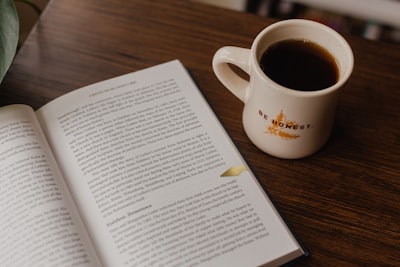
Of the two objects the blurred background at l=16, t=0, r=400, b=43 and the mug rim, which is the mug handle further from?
the blurred background at l=16, t=0, r=400, b=43

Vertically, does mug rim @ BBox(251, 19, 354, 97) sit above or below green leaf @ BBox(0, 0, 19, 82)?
above

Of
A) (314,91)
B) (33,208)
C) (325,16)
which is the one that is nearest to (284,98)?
(314,91)

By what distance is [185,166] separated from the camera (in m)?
0.60

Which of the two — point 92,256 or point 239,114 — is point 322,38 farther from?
point 92,256

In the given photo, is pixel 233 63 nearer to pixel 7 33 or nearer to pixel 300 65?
pixel 300 65

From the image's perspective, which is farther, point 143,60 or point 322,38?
point 143,60

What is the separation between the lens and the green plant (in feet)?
1.99

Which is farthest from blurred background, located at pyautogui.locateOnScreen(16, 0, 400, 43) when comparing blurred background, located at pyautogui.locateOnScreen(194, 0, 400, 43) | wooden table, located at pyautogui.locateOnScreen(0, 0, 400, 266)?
wooden table, located at pyautogui.locateOnScreen(0, 0, 400, 266)

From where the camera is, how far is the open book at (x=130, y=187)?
0.53 m

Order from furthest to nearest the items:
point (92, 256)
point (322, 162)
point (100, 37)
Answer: point (100, 37) → point (322, 162) → point (92, 256)

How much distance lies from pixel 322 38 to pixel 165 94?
20cm

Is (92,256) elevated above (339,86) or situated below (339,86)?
below

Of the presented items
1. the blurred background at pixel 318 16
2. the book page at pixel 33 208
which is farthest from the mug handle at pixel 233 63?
the blurred background at pixel 318 16

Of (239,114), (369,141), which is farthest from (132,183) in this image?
(369,141)
